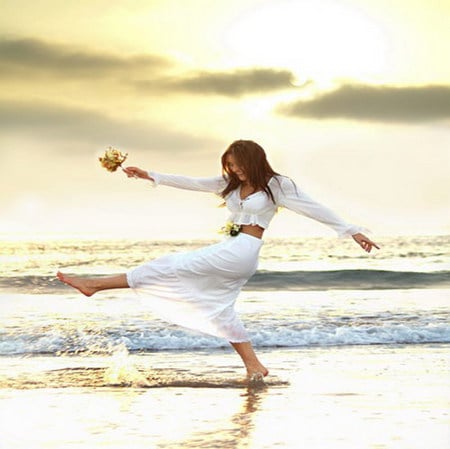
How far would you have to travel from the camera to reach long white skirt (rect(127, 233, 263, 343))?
8188mm

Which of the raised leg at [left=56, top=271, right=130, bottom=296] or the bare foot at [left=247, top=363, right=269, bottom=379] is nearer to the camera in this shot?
the raised leg at [left=56, top=271, right=130, bottom=296]

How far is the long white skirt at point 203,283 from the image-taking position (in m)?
8.19

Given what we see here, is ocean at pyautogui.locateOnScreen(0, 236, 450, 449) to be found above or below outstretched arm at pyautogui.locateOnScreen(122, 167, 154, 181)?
below

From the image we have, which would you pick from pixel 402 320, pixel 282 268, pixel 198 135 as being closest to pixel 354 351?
pixel 402 320

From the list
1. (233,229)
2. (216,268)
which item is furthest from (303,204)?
(216,268)

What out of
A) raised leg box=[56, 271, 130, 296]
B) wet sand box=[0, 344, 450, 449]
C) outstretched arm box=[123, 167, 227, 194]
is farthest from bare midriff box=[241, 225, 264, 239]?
wet sand box=[0, 344, 450, 449]

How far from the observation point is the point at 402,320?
14000 millimetres

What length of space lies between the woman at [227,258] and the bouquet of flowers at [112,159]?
0.14 m

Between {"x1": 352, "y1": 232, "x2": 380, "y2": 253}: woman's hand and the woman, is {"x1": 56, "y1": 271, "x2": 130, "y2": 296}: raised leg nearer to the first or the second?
the woman

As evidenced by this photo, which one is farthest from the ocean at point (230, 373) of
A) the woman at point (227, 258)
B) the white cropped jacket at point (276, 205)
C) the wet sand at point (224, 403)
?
the white cropped jacket at point (276, 205)

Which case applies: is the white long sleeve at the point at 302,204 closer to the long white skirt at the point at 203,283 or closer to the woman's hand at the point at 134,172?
the long white skirt at the point at 203,283

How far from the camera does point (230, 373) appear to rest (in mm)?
8852

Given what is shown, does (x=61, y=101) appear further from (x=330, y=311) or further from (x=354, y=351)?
(x=354, y=351)

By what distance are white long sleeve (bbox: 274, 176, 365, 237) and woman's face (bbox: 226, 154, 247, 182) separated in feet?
0.86
